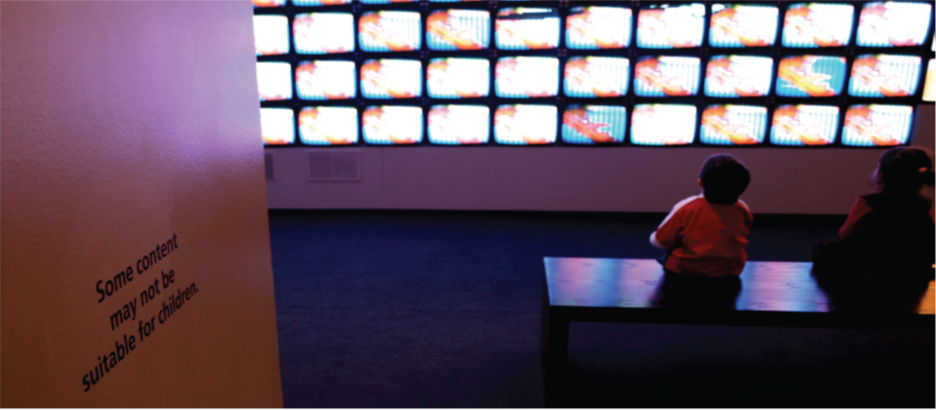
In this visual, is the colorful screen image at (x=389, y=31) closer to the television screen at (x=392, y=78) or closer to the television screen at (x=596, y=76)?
the television screen at (x=392, y=78)

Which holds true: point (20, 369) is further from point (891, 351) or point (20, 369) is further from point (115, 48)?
point (891, 351)

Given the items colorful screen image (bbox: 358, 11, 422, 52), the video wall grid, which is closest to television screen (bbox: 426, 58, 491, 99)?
the video wall grid

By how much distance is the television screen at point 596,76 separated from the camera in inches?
148

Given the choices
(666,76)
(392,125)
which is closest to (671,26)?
(666,76)

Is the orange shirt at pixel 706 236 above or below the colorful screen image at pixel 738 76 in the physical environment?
below

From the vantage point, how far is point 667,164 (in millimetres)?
3965

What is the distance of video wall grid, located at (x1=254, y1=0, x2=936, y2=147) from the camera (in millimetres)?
3623

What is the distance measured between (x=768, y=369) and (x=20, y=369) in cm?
216

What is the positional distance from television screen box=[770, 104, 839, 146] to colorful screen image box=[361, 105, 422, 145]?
2633mm

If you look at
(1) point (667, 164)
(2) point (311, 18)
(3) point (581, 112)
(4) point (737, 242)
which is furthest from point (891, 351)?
(2) point (311, 18)

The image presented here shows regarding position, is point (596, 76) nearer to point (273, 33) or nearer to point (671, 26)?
point (671, 26)

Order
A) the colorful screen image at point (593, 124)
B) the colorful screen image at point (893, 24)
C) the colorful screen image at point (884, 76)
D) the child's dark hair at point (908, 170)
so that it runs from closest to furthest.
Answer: the child's dark hair at point (908, 170), the colorful screen image at point (893, 24), the colorful screen image at point (884, 76), the colorful screen image at point (593, 124)

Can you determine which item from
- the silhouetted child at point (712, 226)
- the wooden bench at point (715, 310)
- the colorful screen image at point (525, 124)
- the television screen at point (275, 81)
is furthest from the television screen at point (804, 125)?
the television screen at point (275, 81)

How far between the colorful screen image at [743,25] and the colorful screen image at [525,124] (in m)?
1.23
